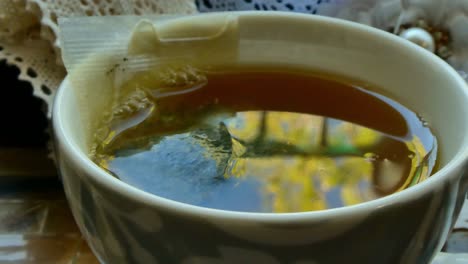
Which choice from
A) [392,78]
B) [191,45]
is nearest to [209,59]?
[191,45]

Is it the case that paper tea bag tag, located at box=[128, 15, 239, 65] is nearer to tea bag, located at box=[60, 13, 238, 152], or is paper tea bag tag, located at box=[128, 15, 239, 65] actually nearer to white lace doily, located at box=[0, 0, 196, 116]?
tea bag, located at box=[60, 13, 238, 152]

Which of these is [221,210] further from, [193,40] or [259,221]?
[193,40]

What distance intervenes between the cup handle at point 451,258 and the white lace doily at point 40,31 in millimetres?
308

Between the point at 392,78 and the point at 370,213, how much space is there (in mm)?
176

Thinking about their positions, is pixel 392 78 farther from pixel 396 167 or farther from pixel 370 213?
pixel 370 213

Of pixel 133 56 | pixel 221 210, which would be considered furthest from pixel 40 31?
pixel 221 210

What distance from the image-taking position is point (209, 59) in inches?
17.3

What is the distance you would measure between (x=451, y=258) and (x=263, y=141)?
0.60 feet

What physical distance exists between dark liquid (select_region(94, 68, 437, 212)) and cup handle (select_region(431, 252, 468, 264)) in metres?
0.11

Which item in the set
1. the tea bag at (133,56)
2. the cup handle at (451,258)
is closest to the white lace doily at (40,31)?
the tea bag at (133,56)

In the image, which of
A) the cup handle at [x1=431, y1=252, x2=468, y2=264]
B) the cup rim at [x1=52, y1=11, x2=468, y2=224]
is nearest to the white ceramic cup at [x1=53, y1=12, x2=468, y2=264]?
the cup rim at [x1=52, y1=11, x2=468, y2=224]

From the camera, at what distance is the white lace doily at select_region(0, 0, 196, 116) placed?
0.50 metres

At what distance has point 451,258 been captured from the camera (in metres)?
0.45

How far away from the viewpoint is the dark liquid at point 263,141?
1.03ft
